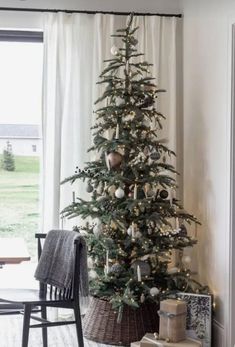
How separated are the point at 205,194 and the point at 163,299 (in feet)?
3.08

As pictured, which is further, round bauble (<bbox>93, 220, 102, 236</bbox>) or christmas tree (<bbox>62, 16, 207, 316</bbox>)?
round bauble (<bbox>93, 220, 102, 236</bbox>)

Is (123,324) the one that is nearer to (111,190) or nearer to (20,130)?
(111,190)

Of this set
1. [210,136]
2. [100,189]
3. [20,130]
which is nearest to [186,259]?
[100,189]

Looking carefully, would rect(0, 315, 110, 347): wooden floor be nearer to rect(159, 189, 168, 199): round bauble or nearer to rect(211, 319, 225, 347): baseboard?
rect(211, 319, 225, 347): baseboard

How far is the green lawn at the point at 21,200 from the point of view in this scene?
529 cm

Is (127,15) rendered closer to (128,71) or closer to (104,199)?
(128,71)

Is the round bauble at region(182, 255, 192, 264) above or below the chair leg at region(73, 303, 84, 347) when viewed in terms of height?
above

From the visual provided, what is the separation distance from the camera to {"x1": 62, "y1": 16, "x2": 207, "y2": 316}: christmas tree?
4266 millimetres

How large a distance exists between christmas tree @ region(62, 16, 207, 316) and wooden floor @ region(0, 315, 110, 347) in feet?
1.39

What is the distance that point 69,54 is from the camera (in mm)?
5066

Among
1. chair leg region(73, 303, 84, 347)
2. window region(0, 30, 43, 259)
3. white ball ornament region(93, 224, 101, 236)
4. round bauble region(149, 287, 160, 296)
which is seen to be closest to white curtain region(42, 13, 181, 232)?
window region(0, 30, 43, 259)

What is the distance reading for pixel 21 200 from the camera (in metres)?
5.33

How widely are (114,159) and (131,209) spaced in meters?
0.41

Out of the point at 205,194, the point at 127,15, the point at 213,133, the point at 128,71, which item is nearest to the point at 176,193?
the point at 205,194
